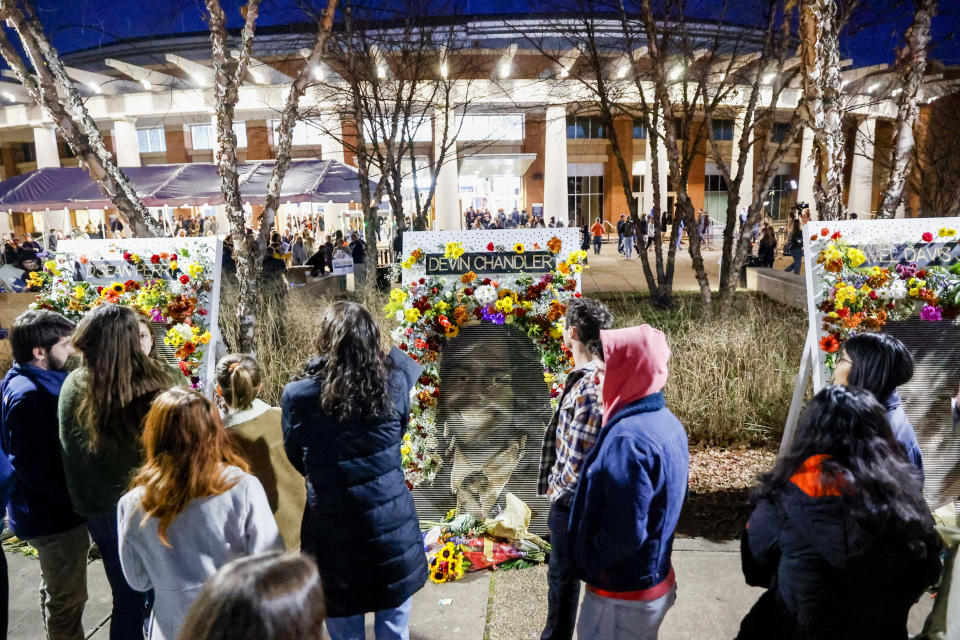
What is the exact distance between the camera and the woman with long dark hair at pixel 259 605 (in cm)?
116

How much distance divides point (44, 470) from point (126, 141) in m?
29.6

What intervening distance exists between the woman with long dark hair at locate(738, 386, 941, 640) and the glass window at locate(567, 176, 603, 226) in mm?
32317

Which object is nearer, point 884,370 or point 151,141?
point 884,370

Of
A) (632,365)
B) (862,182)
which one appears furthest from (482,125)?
(632,365)

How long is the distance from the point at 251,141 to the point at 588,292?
1001 inches

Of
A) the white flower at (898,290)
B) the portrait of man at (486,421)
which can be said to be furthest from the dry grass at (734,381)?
the portrait of man at (486,421)

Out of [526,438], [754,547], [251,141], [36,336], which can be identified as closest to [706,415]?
[526,438]

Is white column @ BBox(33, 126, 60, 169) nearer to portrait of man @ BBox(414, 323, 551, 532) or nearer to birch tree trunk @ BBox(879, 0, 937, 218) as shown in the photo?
portrait of man @ BBox(414, 323, 551, 532)

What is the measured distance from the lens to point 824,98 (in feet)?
20.4

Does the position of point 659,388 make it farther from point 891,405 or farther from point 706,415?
point 706,415

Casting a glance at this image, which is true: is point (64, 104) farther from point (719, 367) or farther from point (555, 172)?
point (555, 172)

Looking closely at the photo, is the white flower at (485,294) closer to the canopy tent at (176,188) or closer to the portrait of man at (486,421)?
the portrait of man at (486,421)

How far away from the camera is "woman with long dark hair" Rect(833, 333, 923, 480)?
2.56 m

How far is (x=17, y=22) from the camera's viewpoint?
17.9 feet
